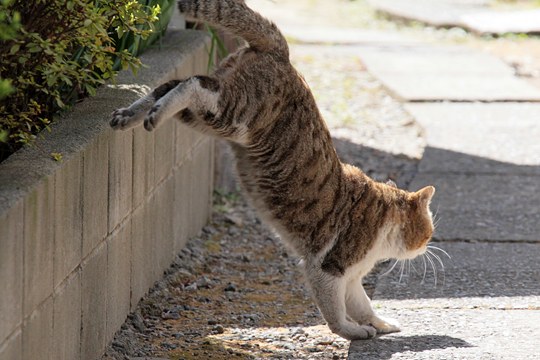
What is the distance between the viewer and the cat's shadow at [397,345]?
502 cm

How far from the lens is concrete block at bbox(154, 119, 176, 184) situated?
224 inches

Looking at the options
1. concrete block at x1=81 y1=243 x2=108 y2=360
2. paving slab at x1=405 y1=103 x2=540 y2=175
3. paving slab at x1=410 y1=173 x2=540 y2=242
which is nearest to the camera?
concrete block at x1=81 y1=243 x2=108 y2=360

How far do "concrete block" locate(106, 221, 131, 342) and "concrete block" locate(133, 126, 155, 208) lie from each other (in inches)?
9.2

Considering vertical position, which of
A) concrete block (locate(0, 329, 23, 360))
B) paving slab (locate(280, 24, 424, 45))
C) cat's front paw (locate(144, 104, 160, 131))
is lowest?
paving slab (locate(280, 24, 424, 45))

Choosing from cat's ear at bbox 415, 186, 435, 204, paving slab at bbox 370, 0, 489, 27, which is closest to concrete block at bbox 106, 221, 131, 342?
cat's ear at bbox 415, 186, 435, 204

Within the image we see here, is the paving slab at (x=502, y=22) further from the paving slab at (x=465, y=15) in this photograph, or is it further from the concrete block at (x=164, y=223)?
the concrete block at (x=164, y=223)

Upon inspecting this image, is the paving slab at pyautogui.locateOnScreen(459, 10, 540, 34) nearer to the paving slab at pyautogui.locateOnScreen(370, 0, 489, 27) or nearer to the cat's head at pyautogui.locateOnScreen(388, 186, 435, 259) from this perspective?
the paving slab at pyautogui.locateOnScreen(370, 0, 489, 27)

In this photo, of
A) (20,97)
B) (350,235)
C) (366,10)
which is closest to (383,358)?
(350,235)

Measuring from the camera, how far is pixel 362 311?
17.8 feet

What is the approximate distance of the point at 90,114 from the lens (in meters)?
4.77

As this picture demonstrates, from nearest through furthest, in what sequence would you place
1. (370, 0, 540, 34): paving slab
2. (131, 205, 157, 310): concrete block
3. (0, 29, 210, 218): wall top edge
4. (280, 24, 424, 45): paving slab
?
(0, 29, 210, 218): wall top edge, (131, 205, 157, 310): concrete block, (280, 24, 424, 45): paving slab, (370, 0, 540, 34): paving slab

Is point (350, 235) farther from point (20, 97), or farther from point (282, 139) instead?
point (20, 97)

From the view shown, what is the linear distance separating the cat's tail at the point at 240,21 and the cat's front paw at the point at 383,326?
1465 millimetres

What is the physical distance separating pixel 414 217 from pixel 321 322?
0.79 metres
